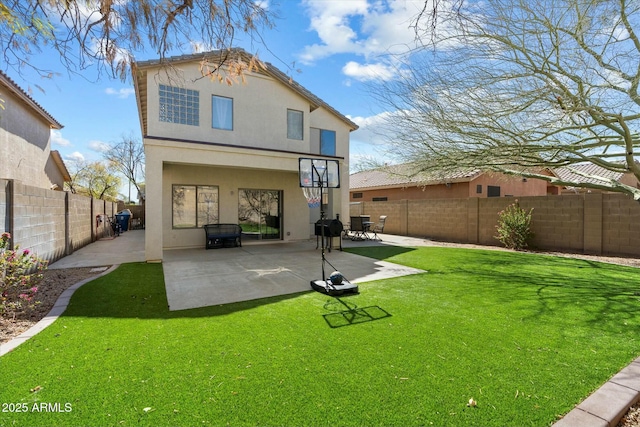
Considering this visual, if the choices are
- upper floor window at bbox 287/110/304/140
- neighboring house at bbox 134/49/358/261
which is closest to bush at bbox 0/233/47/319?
neighboring house at bbox 134/49/358/261

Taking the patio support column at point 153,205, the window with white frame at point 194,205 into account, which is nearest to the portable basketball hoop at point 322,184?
the patio support column at point 153,205

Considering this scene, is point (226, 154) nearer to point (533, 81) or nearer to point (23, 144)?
point (533, 81)

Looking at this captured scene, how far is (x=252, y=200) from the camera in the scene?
13.5m

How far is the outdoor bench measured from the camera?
12.1 metres

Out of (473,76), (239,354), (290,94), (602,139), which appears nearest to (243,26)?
(239,354)

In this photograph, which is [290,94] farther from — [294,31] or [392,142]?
[294,31]

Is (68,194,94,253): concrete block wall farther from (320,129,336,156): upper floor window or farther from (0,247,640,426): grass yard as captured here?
(320,129,336,156): upper floor window

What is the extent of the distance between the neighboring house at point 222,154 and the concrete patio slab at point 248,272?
1537mm

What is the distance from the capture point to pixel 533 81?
23.1ft

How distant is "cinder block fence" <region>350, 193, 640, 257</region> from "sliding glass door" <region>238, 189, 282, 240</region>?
26.1 ft

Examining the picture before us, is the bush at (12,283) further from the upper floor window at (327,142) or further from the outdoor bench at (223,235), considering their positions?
the upper floor window at (327,142)

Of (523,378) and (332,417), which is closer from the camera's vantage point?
(332,417)

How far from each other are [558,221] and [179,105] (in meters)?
14.2

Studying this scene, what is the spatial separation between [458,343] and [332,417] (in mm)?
2068
